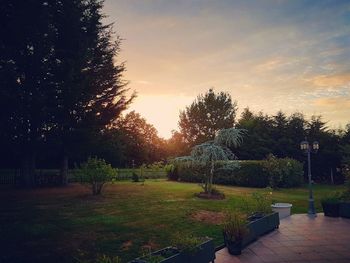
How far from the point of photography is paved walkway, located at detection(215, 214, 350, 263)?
8.09 meters

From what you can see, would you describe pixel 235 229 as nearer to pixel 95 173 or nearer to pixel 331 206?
pixel 331 206

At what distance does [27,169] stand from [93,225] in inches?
632

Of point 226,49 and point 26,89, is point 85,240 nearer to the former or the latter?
point 226,49

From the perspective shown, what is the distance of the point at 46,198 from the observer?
1858 cm

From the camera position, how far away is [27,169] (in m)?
24.8

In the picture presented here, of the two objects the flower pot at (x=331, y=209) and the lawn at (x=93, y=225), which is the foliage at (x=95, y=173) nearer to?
the lawn at (x=93, y=225)

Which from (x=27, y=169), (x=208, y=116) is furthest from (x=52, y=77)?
(x=208, y=116)

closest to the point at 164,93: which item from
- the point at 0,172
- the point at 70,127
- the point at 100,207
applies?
the point at 70,127

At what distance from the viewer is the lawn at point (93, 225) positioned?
28.6 feet

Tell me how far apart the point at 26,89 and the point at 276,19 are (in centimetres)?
1824

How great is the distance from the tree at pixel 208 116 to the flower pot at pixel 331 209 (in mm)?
44787

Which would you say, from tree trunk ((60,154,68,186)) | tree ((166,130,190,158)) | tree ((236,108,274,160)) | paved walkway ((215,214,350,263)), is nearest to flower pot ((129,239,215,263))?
paved walkway ((215,214,350,263))

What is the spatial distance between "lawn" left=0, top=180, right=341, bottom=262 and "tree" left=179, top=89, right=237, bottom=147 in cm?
4188

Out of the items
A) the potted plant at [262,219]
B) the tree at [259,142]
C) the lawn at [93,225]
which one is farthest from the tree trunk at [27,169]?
the tree at [259,142]
